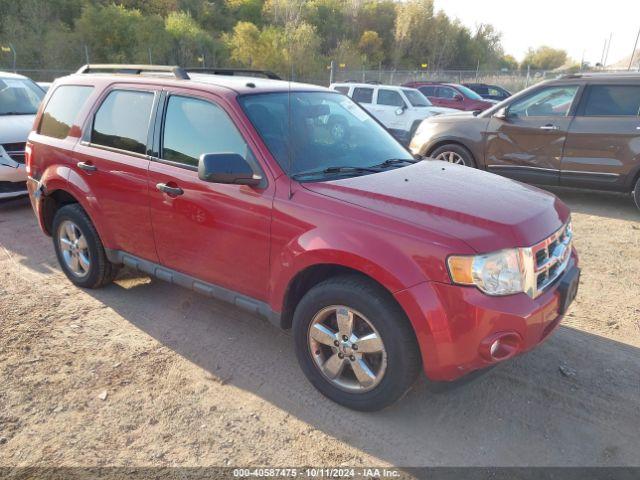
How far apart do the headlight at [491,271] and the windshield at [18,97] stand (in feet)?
26.0

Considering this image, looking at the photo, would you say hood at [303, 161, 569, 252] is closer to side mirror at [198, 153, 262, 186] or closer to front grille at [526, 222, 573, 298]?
front grille at [526, 222, 573, 298]

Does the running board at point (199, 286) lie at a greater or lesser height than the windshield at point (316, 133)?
lesser

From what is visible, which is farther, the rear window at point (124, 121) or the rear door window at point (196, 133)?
the rear window at point (124, 121)

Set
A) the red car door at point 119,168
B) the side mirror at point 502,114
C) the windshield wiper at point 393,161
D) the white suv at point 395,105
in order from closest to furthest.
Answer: the windshield wiper at point 393,161
the red car door at point 119,168
the side mirror at point 502,114
the white suv at point 395,105

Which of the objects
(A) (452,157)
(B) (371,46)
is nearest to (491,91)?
(A) (452,157)

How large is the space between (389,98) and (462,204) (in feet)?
39.6

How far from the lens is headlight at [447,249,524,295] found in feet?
8.00

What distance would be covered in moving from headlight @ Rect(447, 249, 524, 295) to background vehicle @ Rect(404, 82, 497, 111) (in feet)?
49.4

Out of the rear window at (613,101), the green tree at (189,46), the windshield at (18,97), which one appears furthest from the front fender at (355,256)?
the green tree at (189,46)

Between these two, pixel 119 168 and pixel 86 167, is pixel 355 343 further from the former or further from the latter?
pixel 86 167

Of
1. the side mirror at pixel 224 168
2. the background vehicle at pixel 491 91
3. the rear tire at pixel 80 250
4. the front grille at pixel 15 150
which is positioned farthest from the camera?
the background vehicle at pixel 491 91

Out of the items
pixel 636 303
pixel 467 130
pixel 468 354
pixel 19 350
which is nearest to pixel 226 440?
pixel 468 354

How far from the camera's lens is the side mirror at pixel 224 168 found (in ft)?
9.46

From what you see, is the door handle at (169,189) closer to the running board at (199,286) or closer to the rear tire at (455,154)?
the running board at (199,286)
